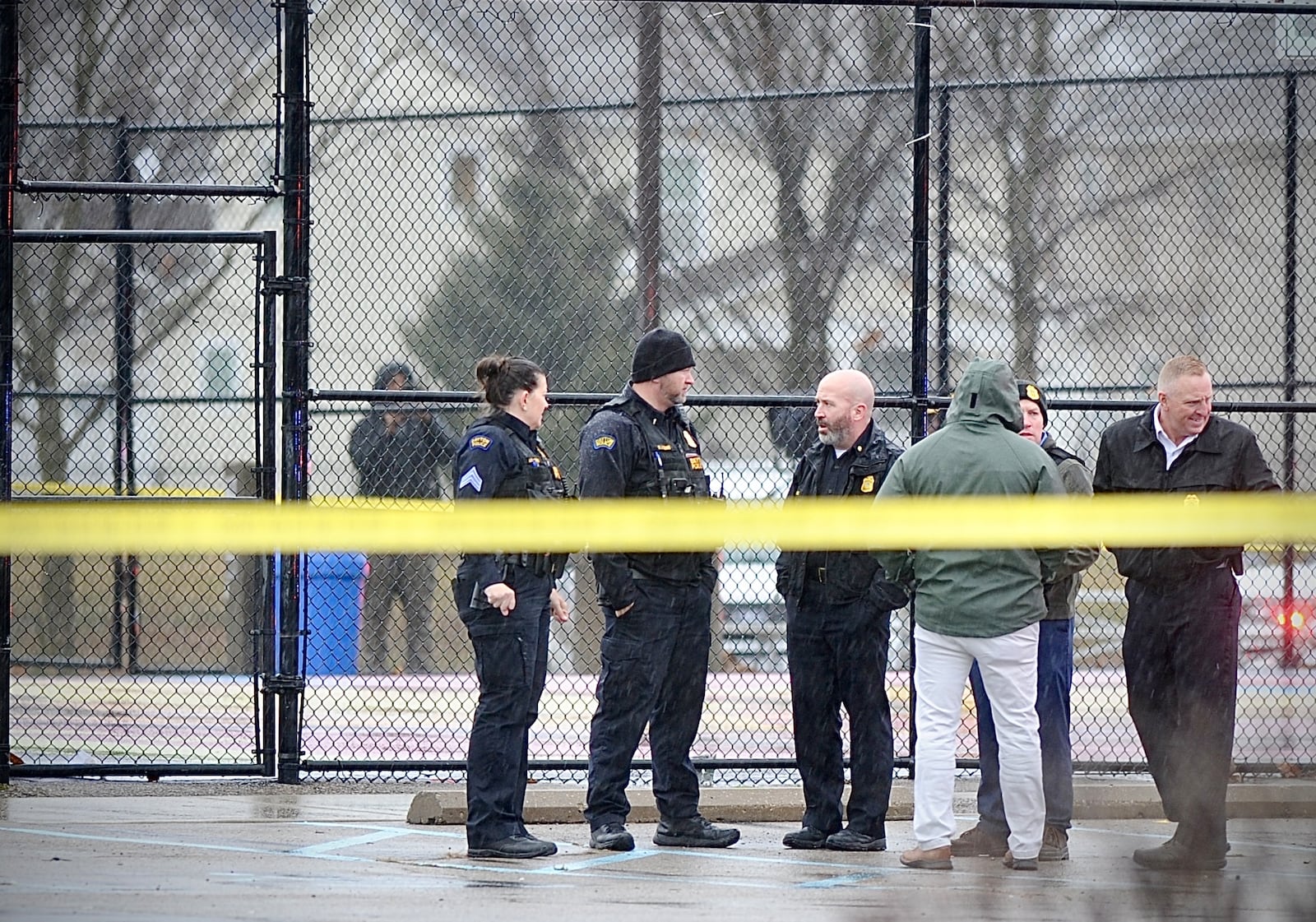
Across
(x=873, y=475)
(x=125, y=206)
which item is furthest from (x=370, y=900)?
(x=125, y=206)

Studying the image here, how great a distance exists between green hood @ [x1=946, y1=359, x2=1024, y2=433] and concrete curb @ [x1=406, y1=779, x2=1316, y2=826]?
83.3 inches

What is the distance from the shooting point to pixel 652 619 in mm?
6977

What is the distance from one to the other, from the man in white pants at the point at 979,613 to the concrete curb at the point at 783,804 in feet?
3.92

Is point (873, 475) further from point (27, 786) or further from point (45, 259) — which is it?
point (45, 259)

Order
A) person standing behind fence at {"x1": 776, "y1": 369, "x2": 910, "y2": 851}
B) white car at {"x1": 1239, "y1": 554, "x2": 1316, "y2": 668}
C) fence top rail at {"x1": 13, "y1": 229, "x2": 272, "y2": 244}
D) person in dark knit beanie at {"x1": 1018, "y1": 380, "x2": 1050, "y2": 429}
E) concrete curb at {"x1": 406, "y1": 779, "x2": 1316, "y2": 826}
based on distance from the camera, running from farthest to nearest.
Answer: white car at {"x1": 1239, "y1": 554, "x2": 1316, "y2": 668}, fence top rail at {"x1": 13, "y1": 229, "x2": 272, "y2": 244}, concrete curb at {"x1": 406, "y1": 779, "x2": 1316, "y2": 826}, person in dark knit beanie at {"x1": 1018, "y1": 380, "x2": 1050, "y2": 429}, person standing behind fence at {"x1": 776, "y1": 369, "x2": 910, "y2": 851}

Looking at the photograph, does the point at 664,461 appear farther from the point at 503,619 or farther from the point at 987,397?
the point at 987,397

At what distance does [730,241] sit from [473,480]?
1121 cm

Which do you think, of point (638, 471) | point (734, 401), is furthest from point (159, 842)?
point (734, 401)

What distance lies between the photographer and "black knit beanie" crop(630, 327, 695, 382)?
Result: 7062mm

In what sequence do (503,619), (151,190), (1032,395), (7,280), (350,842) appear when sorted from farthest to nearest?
1. (7,280)
2. (151,190)
3. (1032,395)
4. (350,842)
5. (503,619)

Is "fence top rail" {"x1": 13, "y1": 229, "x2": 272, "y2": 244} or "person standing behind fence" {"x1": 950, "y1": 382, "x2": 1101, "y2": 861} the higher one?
"fence top rail" {"x1": 13, "y1": 229, "x2": 272, "y2": 244}

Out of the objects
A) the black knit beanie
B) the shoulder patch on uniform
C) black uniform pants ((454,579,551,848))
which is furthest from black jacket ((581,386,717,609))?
the shoulder patch on uniform

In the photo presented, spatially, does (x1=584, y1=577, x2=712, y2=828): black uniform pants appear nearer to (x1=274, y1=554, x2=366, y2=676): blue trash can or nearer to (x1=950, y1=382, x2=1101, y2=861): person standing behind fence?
(x1=950, y1=382, x2=1101, y2=861): person standing behind fence

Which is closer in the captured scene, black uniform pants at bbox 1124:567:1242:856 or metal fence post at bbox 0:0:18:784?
black uniform pants at bbox 1124:567:1242:856
